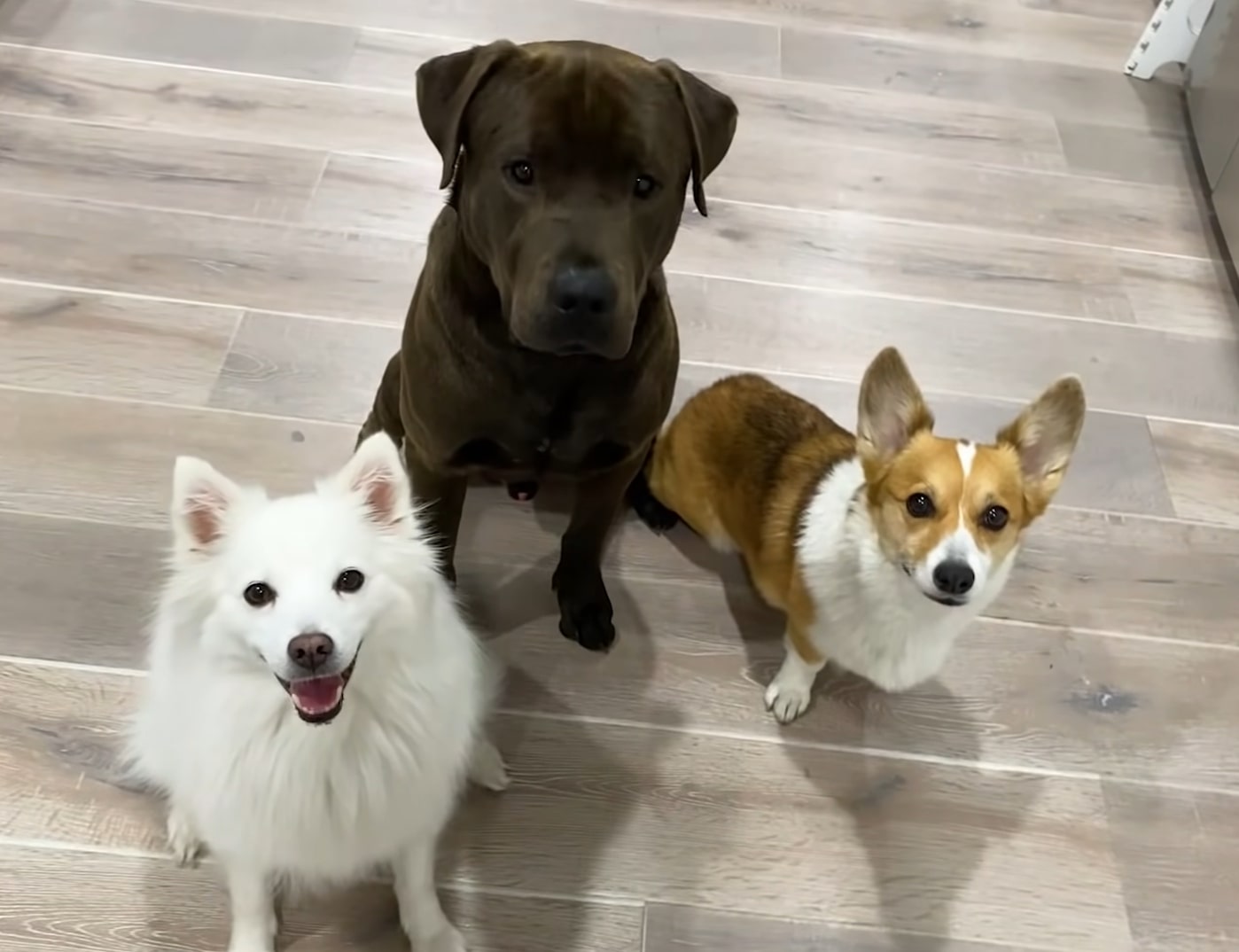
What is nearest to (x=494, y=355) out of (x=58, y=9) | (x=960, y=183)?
(x=960, y=183)

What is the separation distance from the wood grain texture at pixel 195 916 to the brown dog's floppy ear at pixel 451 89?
973mm

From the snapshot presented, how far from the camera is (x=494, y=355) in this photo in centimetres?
146

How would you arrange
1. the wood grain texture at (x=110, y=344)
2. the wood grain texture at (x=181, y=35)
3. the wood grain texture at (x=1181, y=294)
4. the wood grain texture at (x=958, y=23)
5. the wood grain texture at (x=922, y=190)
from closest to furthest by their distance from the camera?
the wood grain texture at (x=110, y=344), the wood grain texture at (x=1181, y=294), the wood grain texture at (x=922, y=190), the wood grain texture at (x=181, y=35), the wood grain texture at (x=958, y=23)

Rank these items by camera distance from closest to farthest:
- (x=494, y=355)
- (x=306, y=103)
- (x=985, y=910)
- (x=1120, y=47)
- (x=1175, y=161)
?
1. (x=494, y=355)
2. (x=985, y=910)
3. (x=306, y=103)
4. (x=1175, y=161)
5. (x=1120, y=47)

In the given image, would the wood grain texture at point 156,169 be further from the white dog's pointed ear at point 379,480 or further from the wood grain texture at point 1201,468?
the wood grain texture at point 1201,468

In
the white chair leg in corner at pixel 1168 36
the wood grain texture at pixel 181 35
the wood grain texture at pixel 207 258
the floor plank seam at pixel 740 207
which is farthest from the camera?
the white chair leg in corner at pixel 1168 36

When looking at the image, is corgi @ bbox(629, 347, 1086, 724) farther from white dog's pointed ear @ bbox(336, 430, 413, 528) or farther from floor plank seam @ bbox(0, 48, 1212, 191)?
floor plank seam @ bbox(0, 48, 1212, 191)

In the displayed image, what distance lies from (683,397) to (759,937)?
3.37 ft

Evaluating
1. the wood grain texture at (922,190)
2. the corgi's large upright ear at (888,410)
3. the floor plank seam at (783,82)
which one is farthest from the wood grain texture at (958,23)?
the corgi's large upright ear at (888,410)

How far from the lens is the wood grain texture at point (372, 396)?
2088 mm

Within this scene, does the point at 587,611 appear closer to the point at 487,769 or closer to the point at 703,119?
the point at 487,769

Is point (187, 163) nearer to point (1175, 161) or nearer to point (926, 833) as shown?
point (926, 833)

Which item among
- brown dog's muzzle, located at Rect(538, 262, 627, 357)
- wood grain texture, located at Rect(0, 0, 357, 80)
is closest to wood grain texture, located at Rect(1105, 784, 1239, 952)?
brown dog's muzzle, located at Rect(538, 262, 627, 357)

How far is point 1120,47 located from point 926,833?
2.54m
